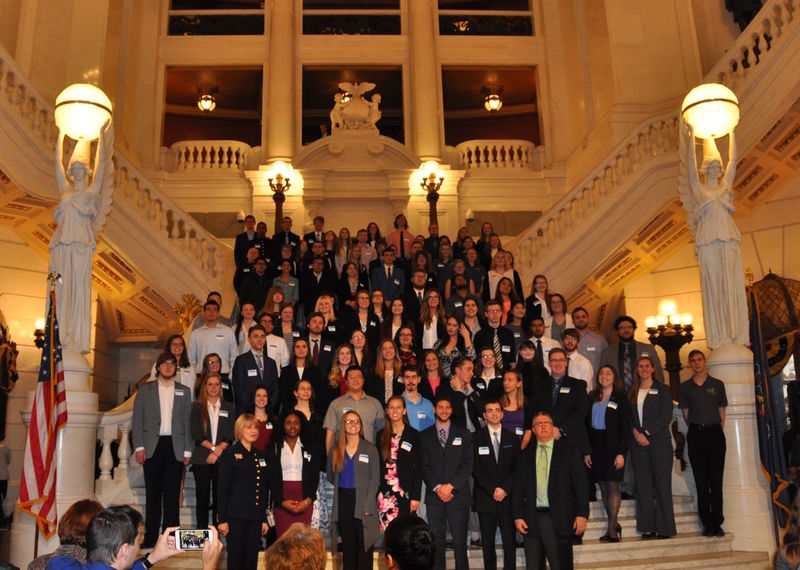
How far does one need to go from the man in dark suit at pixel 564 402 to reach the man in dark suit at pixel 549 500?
0.49 metres

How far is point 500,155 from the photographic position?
16.6 m

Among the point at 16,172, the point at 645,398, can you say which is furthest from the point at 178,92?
the point at 645,398

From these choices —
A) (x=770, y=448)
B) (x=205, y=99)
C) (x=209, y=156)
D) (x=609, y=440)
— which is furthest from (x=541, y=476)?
(x=205, y=99)

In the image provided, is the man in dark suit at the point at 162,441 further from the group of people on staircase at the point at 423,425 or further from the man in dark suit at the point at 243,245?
the man in dark suit at the point at 243,245

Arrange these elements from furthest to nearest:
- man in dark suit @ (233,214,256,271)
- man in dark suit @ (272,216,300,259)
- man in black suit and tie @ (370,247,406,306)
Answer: man in dark suit @ (272,216,300,259) → man in dark suit @ (233,214,256,271) → man in black suit and tie @ (370,247,406,306)

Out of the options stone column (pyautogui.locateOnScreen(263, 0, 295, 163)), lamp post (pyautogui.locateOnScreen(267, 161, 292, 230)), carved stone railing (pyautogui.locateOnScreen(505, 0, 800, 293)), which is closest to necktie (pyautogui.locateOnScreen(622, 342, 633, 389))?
carved stone railing (pyautogui.locateOnScreen(505, 0, 800, 293))

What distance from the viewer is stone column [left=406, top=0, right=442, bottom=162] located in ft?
51.9

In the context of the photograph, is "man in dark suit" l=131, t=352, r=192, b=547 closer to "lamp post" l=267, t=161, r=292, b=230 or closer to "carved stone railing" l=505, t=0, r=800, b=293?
"lamp post" l=267, t=161, r=292, b=230

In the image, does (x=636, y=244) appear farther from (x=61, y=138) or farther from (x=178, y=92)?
(x=178, y=92)

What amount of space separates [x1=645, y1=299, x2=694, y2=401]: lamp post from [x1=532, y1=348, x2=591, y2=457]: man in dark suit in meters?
Result: 4.31

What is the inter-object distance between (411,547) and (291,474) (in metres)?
3.69

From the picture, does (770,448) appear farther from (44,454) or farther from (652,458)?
(44,454)

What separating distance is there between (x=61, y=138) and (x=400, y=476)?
4.52 metres

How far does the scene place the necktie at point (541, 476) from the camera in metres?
6.29
